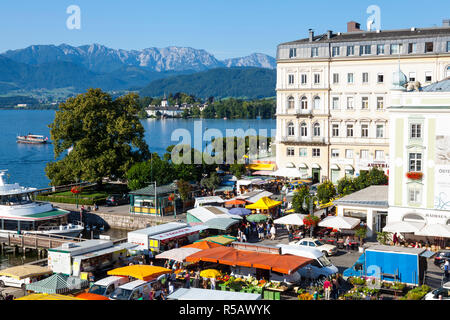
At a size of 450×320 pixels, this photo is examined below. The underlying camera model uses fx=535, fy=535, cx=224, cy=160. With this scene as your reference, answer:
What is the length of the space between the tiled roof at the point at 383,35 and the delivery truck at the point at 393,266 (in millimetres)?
33889

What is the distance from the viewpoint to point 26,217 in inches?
1702

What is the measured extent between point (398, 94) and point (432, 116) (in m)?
2.48

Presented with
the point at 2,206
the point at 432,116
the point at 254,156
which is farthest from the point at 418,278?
the point at 254,156

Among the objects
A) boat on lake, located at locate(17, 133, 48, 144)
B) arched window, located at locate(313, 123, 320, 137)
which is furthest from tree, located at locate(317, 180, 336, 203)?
boat on lake, located at locate(17, 133, 48, 144)

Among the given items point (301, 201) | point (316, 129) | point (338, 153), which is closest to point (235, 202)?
point (301, 201)

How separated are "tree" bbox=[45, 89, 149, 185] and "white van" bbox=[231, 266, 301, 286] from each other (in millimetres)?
30360

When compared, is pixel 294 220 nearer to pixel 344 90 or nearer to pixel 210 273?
pixel 210 273

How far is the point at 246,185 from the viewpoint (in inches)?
2104

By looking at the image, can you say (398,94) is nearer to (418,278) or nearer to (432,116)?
(432,116)

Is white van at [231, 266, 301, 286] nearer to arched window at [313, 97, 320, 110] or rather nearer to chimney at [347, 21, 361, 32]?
arched window at [313, 97, 320, 110]

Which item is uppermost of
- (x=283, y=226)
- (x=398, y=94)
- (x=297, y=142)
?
(x=398, y=94)

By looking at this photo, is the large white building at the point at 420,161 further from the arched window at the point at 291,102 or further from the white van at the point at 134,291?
the arched window at the point at 291,102

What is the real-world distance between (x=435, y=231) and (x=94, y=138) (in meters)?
36.3

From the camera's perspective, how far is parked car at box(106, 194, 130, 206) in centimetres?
5138
